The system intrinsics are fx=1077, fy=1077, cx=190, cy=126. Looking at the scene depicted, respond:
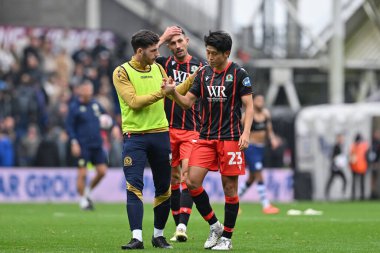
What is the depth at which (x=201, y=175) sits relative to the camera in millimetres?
11992

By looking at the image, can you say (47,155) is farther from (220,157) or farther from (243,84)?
(243,84)

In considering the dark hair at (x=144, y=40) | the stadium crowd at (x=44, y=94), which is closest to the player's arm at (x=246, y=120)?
the dark hair at (x=144, y=40)

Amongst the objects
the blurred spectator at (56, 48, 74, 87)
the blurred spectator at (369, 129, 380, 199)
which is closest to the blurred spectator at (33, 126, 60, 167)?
the blurred spectator at (56, 48, 74, 87)

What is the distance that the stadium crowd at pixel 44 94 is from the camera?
2778 centimetres

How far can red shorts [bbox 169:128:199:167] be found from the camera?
13.5 m

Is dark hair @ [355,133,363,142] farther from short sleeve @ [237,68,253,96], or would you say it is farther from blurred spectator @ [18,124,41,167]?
short sleeve @ [237,68,253,96]

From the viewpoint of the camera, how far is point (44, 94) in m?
30.3

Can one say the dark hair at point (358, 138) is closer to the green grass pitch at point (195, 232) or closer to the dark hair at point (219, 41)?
the green grass pitch at point (195, 232)

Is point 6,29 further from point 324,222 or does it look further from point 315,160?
point 324,222

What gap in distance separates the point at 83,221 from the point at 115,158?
1065 centimetres

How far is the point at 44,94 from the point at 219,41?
1907 cm

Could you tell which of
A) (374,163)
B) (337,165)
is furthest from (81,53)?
(374,163)

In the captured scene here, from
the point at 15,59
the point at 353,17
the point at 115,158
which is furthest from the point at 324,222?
the point at 353,17

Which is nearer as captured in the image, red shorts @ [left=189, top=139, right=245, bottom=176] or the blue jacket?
red shorts @ [left=189, top=139, right=245, bottom=176]
